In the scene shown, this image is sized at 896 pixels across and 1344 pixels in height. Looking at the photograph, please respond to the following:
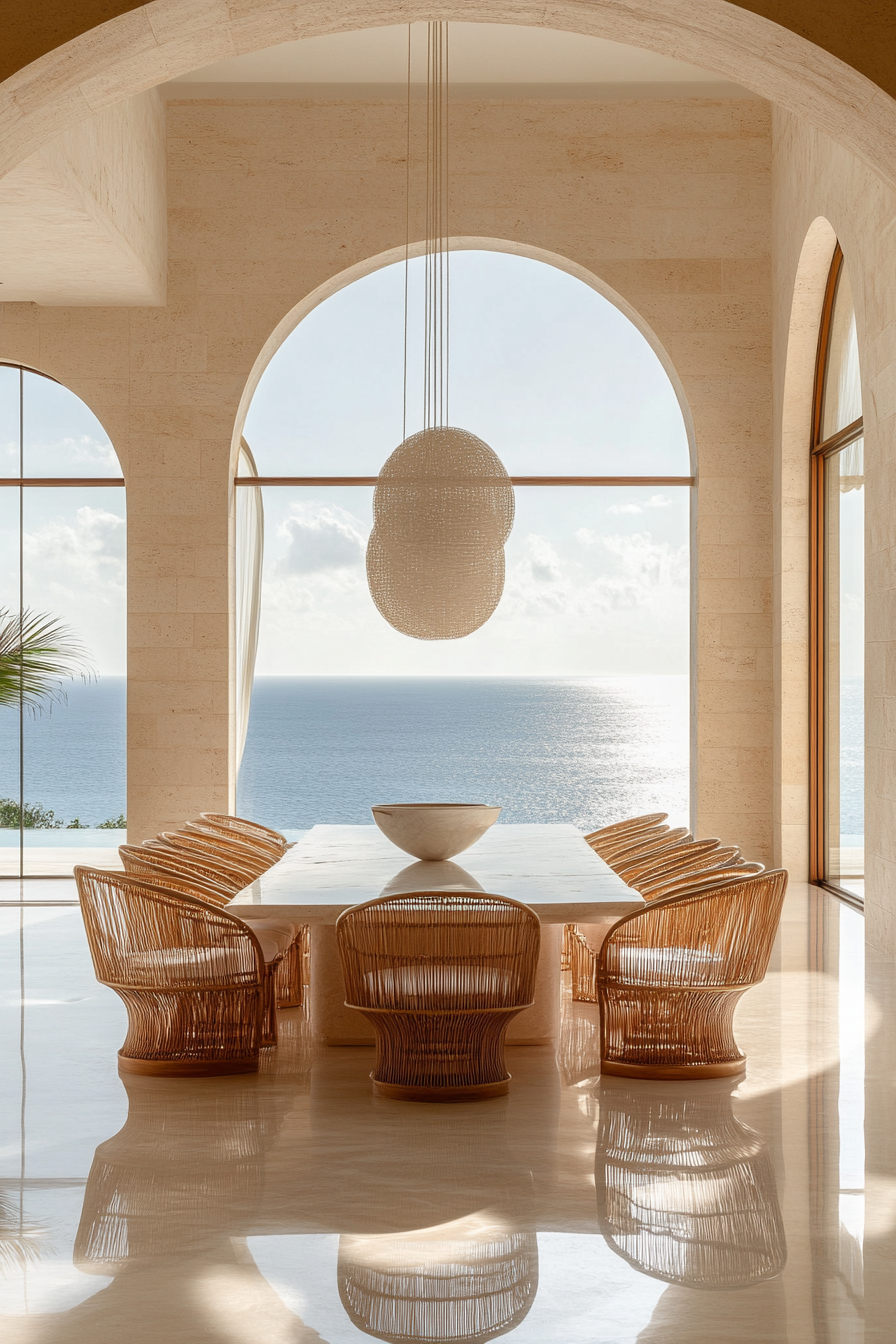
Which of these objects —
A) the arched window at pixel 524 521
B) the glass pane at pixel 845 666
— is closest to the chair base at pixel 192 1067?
the glass pane at pixel 845 666

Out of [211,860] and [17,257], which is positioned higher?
[17,257]

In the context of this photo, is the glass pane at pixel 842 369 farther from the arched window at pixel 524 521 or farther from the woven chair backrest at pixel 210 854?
the arched window at pixel 524 521

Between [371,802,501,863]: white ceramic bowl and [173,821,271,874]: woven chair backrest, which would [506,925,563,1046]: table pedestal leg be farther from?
[173,821,271,874]: woven chair backrest

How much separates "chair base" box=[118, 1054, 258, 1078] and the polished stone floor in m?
0.06

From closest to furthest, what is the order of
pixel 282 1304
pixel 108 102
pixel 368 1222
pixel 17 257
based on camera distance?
pixel 282 1304, pixel 368 1222, pixel 108 102, pixel 17 257

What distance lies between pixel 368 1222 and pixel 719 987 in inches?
63.1

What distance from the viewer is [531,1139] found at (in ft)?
11.8

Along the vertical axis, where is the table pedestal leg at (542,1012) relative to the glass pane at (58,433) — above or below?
below

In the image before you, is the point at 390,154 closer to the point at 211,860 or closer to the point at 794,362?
the point at 794,362

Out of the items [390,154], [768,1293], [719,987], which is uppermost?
[390,154]

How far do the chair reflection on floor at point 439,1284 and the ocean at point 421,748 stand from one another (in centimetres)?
3525

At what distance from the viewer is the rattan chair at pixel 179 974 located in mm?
4215

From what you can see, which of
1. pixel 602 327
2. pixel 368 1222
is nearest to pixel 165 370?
pixel 368 1222

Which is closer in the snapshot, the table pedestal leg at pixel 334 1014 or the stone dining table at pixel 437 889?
the stone dining table at pixel 437 889
